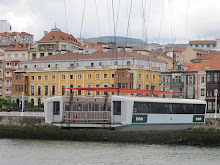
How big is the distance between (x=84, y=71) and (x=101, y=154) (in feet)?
154

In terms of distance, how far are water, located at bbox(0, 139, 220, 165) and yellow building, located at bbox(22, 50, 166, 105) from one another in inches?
1328

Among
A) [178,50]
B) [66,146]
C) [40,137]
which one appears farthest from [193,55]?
[66,146]

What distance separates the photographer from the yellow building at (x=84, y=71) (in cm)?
9425

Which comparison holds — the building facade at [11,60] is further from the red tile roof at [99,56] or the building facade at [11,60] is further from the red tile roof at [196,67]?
the red tile roof at [196,67]

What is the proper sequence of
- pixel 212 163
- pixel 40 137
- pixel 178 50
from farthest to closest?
pixel 178 50, pixel 40 137, pixel 212 163

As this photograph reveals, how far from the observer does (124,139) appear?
63156 millimetres

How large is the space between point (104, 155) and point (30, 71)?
5400 centimetres

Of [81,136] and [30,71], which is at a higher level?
[30,71]

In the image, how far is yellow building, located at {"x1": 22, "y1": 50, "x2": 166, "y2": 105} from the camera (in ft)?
309

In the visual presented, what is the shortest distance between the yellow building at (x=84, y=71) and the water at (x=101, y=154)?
33.7 meters

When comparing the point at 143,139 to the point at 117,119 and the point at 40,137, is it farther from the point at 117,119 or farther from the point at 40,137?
the point at 117,119

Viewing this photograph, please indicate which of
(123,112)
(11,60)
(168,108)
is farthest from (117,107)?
(11,60)

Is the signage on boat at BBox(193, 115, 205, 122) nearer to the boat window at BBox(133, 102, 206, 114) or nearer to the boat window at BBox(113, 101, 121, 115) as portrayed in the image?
the boat window at BBox(133, 102, 206, 114)

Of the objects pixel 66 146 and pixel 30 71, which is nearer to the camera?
pixel 66 146
